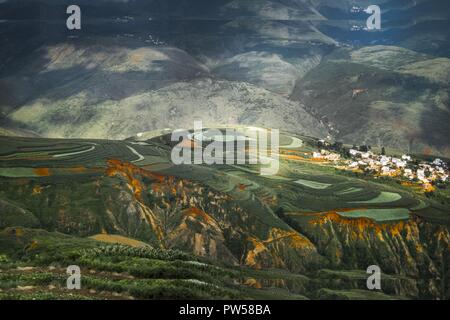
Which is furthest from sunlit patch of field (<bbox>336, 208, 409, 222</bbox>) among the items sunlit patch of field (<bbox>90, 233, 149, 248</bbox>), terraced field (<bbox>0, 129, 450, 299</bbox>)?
sunlit patch of field (<bbox>90, 233, 149, 248</bbox>)

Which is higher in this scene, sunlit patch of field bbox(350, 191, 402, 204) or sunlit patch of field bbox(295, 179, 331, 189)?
sunlit patch of field bbox(295, 179, 331, 189)

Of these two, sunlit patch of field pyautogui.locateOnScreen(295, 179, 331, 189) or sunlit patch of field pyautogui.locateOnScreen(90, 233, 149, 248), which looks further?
sunlit patch of field pyautogui.locateOnScreen(295, 179, 331, 189)

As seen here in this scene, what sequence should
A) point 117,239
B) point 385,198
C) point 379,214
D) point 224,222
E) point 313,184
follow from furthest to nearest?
1. point 313,184
2. point 385,198
3. point 379,214
4. point 224,222
5. point 117,239

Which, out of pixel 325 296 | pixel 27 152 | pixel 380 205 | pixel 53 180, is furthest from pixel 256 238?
pixel 27 152

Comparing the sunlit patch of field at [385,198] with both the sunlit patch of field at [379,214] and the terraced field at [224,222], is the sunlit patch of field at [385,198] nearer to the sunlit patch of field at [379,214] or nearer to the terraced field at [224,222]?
the terraced field at [224,222]

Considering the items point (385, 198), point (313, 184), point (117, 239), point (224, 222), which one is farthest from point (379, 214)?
point (117, 239)

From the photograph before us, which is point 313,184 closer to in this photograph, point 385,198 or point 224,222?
point 385,198

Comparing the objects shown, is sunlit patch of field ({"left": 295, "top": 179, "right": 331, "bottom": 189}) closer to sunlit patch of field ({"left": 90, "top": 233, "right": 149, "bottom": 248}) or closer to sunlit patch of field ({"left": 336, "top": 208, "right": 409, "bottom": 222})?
sunlit patch of field ({"left": 336, "top": 208, "right": 409, "bottom": 222})

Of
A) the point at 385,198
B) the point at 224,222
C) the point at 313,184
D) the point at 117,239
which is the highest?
A: the point at 313,184

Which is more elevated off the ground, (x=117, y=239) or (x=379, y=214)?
(x=117, y=239)
